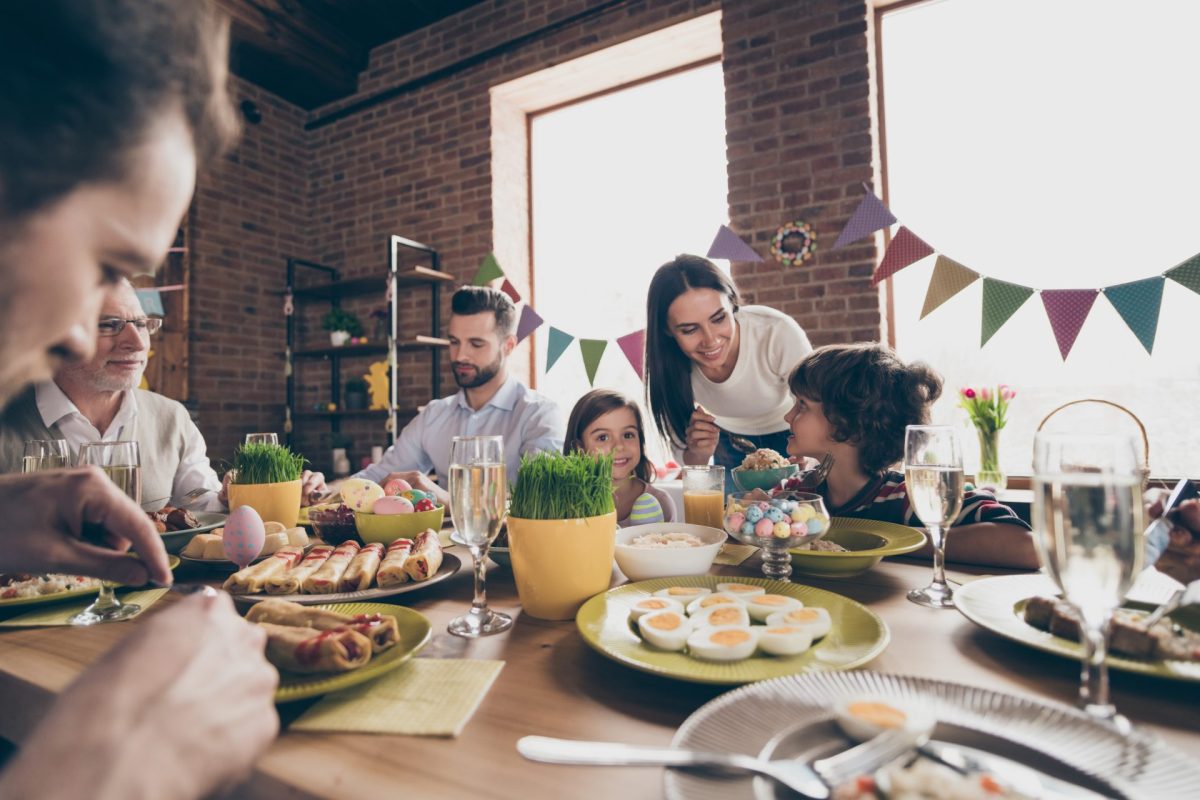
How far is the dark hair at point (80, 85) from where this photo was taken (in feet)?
1.38

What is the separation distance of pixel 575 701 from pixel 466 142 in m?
4.32

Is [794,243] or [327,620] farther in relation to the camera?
[794,243]

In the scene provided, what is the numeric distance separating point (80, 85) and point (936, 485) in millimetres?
998

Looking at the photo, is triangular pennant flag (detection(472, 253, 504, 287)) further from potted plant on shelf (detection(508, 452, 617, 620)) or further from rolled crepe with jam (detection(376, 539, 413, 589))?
potted plant on shelf (detection(508, 452, 617, 620))

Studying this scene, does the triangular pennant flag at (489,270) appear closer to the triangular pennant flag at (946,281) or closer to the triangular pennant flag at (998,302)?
the triangular pennant flag at (946,281)

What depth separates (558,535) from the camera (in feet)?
2.73

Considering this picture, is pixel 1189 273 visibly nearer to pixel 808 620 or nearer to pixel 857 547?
pixel 857 547

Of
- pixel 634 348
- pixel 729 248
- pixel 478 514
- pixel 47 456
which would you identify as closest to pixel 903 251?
pixel 729 248

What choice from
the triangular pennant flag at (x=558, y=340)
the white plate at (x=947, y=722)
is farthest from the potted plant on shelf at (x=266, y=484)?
the triangular pennant flag at (x=558, y=340)

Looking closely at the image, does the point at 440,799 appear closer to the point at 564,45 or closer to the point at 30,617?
the point at 30,617

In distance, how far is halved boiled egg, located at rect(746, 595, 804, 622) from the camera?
0.76m

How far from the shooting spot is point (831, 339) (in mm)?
3164

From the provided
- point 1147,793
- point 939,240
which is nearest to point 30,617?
point 1147,793

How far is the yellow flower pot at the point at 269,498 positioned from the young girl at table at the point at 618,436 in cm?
86
